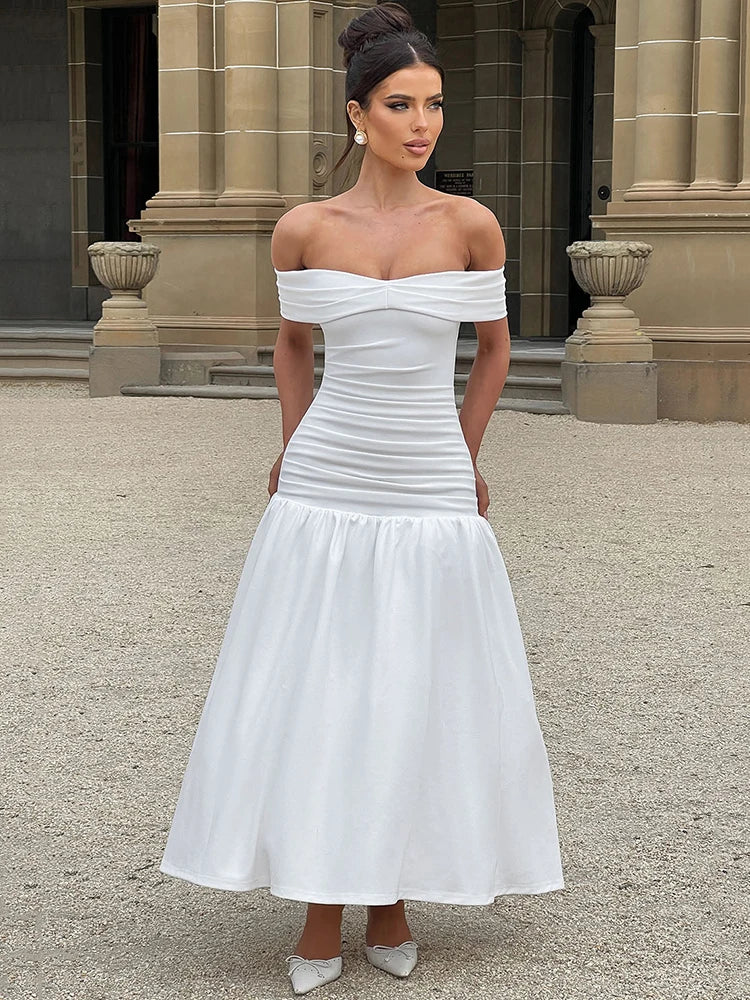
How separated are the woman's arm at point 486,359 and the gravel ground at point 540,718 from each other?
39.3 inches

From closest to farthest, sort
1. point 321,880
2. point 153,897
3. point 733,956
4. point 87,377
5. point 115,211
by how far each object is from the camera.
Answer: point 321,880 → point 733,956 → point 153,897 → point 87,377 → point 115,211

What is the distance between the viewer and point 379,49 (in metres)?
2.99

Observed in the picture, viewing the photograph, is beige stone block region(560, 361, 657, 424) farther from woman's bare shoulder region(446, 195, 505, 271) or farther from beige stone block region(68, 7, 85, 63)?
beige stone block region(68, 7, 85, 63)

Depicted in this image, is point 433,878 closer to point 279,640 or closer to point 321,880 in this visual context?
point 321,880

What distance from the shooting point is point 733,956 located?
10.3 feet

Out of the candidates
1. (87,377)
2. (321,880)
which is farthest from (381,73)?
(87,377)

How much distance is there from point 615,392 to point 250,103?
14.9ft

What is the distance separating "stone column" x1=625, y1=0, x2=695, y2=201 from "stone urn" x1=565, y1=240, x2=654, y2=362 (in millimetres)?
758

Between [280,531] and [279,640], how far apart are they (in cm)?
20

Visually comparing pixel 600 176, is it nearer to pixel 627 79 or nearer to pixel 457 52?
pixel 457 52

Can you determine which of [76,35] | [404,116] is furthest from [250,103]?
[404,116]

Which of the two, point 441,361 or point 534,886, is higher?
point 441,361

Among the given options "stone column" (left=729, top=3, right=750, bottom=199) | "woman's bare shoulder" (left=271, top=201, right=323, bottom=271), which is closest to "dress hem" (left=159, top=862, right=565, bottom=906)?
"woman's bare shoulder" (left=271, top=201, right=323, bottom=271)

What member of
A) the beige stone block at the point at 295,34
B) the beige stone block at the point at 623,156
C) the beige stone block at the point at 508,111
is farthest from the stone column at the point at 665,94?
the beige stone block at the point at 508,111
